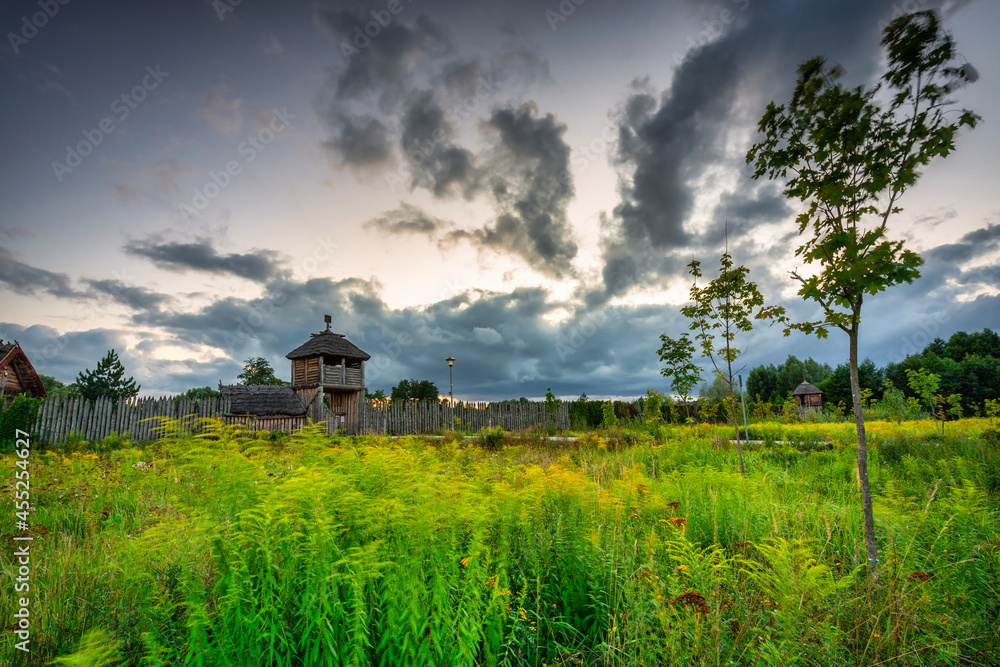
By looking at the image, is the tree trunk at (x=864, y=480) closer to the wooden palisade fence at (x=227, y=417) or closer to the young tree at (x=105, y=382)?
the wooden palisade fence at (x=227, y=417)

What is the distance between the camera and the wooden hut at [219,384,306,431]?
865 inches

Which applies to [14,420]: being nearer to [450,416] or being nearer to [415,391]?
[450,416]

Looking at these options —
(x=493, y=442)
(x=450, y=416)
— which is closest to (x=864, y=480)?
(x=493, y=442)

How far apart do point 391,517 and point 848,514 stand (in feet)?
16.1

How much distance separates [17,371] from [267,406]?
11108 millimetres

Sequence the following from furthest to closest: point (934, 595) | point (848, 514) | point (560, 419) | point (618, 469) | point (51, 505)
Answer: point (560, 419)
point (618, 469)
point (51, 505)
point (848, 514)
point (934, 595)

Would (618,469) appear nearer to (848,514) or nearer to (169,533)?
(848,514)

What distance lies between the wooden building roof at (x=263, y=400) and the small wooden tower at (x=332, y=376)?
797mm

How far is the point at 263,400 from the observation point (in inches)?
958

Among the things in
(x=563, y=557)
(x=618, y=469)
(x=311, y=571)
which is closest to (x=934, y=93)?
(x=563, y=557)

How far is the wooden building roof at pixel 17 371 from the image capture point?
1830 centimetres

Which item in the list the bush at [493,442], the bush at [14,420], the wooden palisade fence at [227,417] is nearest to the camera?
the bush at [14,420]

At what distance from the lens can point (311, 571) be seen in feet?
6.85

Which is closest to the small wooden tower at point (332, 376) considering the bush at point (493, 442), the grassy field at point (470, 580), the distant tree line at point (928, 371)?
the bush at point (493, 442)
